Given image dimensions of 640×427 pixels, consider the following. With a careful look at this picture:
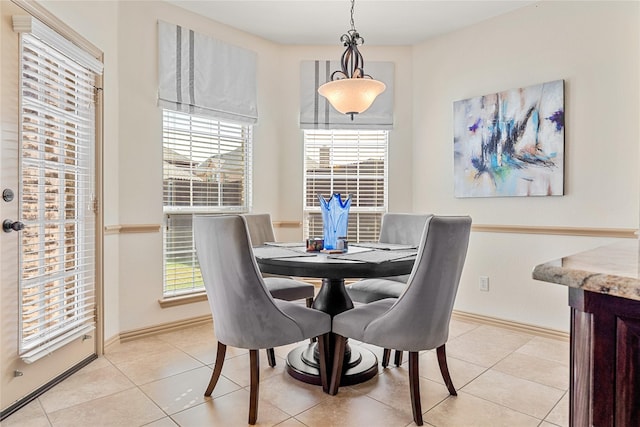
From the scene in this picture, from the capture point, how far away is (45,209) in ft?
7.14

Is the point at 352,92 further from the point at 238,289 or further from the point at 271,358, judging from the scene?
the point at 271,358

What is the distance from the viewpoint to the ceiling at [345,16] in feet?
10.3

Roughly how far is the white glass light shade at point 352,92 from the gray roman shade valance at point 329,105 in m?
1.50

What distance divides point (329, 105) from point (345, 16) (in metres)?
0.85

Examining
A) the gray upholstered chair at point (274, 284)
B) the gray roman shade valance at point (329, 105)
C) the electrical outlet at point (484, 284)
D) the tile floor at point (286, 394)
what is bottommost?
the tile floor at point (286, 394)

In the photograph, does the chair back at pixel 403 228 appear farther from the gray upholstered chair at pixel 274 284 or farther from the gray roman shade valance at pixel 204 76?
the gray roman shade valance at pixel 204 76

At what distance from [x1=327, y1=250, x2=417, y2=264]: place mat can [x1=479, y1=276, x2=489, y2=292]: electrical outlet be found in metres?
1.44

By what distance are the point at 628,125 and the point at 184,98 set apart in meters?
3.29

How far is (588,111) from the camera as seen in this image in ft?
9.45

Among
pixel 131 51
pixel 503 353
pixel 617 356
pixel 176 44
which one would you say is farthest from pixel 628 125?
pixel 131 51

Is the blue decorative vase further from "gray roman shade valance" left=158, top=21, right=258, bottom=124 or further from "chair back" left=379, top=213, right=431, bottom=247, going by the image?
"gray roman shade valance" left=158, top=21, right=258, bottom=124

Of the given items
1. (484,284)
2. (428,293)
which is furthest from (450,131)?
(428,293)

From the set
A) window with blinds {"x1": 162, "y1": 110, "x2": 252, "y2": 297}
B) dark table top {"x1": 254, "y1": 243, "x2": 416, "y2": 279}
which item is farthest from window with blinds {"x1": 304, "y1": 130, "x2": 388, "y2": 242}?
dark table top {"x1": 254, "y1": 243, "x2": 416, "y2": 279}

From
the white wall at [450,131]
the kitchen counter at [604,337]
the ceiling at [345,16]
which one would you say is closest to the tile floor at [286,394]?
the white wall at [450,131]
